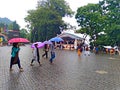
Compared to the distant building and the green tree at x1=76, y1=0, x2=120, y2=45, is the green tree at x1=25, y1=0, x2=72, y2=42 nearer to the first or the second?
the green tree at x1=76, y1=0, x2=120, y2=45

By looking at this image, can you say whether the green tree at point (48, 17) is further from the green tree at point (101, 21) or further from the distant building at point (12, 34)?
the distant building at point (12, 34)

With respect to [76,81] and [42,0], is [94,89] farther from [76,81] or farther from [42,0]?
[42,0]

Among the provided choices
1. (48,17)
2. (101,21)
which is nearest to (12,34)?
(48,17)

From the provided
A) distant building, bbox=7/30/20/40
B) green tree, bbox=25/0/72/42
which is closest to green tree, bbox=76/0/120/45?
green tree, bbox=25/0/72/42

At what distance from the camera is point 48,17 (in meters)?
59.1

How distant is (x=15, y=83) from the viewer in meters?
10.7

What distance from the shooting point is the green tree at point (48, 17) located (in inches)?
2323

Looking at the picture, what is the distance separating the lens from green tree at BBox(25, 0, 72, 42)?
5900 cm

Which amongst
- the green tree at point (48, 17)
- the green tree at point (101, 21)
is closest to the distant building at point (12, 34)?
the green tree at point (48, 17)

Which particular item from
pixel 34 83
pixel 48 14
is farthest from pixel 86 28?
pixel 34 83

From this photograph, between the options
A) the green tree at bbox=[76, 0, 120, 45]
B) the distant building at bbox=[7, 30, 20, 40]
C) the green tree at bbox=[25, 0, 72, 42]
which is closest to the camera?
the green tree at bbox=[76, 0, 120, 45]

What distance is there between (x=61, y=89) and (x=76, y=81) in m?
2.00

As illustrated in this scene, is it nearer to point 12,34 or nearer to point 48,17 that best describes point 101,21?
point 48,17

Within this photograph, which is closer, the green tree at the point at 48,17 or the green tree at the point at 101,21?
the green tree at the point at 101,21
